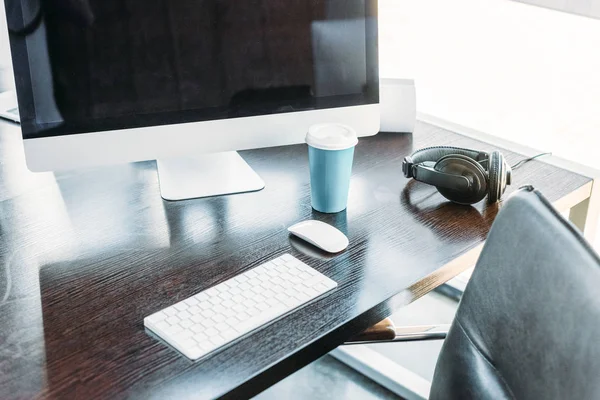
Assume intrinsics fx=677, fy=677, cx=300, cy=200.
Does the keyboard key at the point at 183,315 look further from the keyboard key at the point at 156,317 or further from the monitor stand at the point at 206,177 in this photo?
the monitor stand at the point at 206,177

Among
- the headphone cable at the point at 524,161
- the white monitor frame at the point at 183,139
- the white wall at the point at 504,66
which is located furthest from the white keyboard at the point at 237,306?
the white wall at the point at 504,66

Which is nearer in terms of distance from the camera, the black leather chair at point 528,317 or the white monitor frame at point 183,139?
the black leather chair at point 528,317

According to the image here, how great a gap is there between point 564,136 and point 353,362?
807mm

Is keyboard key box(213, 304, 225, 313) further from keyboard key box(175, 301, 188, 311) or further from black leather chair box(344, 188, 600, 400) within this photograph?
black leather chair box(344, 188, 600, 400)

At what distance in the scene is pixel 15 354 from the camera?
0.85 m

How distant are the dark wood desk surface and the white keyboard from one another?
2 centimetres

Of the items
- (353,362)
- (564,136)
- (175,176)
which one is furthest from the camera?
(353,362)

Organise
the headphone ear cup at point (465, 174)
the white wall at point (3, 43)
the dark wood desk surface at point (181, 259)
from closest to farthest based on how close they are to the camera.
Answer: the dark wood desk surface at point (181, 259) → the headphone ear cup at point (465, 174) → the white wall at point (3, 43)

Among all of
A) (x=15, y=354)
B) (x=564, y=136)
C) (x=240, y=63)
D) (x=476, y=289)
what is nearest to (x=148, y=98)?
(x=240, y=63)

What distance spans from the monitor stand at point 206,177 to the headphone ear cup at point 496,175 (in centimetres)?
42

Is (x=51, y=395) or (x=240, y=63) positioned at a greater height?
(x=240, y=63)

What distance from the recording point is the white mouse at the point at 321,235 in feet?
3.51

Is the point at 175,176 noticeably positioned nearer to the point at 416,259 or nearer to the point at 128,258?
the point at 128,258

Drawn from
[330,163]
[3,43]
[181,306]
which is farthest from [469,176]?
[3,43]
